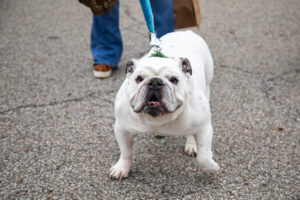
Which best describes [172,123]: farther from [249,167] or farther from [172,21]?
[172,21]

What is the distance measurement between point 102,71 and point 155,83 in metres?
2.08

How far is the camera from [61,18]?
19.0 feet

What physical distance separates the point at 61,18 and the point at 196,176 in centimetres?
433

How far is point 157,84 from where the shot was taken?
6.19ft

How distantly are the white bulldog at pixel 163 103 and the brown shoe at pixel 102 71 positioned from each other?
1.54 metres

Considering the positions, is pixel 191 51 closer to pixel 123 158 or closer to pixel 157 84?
pixel 157 84

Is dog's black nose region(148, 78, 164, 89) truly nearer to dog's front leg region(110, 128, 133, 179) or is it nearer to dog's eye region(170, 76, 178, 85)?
dog's eye region(170, 76, 178, 85)

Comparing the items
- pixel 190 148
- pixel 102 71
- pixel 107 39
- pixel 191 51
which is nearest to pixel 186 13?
pixel 191 51

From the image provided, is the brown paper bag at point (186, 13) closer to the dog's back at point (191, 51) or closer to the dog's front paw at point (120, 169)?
the dog's back at point (191, 51)

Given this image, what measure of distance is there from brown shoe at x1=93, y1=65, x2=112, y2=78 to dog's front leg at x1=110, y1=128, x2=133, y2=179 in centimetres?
165

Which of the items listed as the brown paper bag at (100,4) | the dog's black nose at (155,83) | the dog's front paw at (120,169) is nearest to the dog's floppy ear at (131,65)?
the dog's black nose at (155,83)

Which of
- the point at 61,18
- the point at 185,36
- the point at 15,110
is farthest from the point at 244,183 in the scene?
the point at 61,18

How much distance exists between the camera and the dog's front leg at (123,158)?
2291 mm

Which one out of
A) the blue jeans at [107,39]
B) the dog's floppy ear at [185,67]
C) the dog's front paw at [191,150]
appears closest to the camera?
the dog's floppy ear at [185,67]
